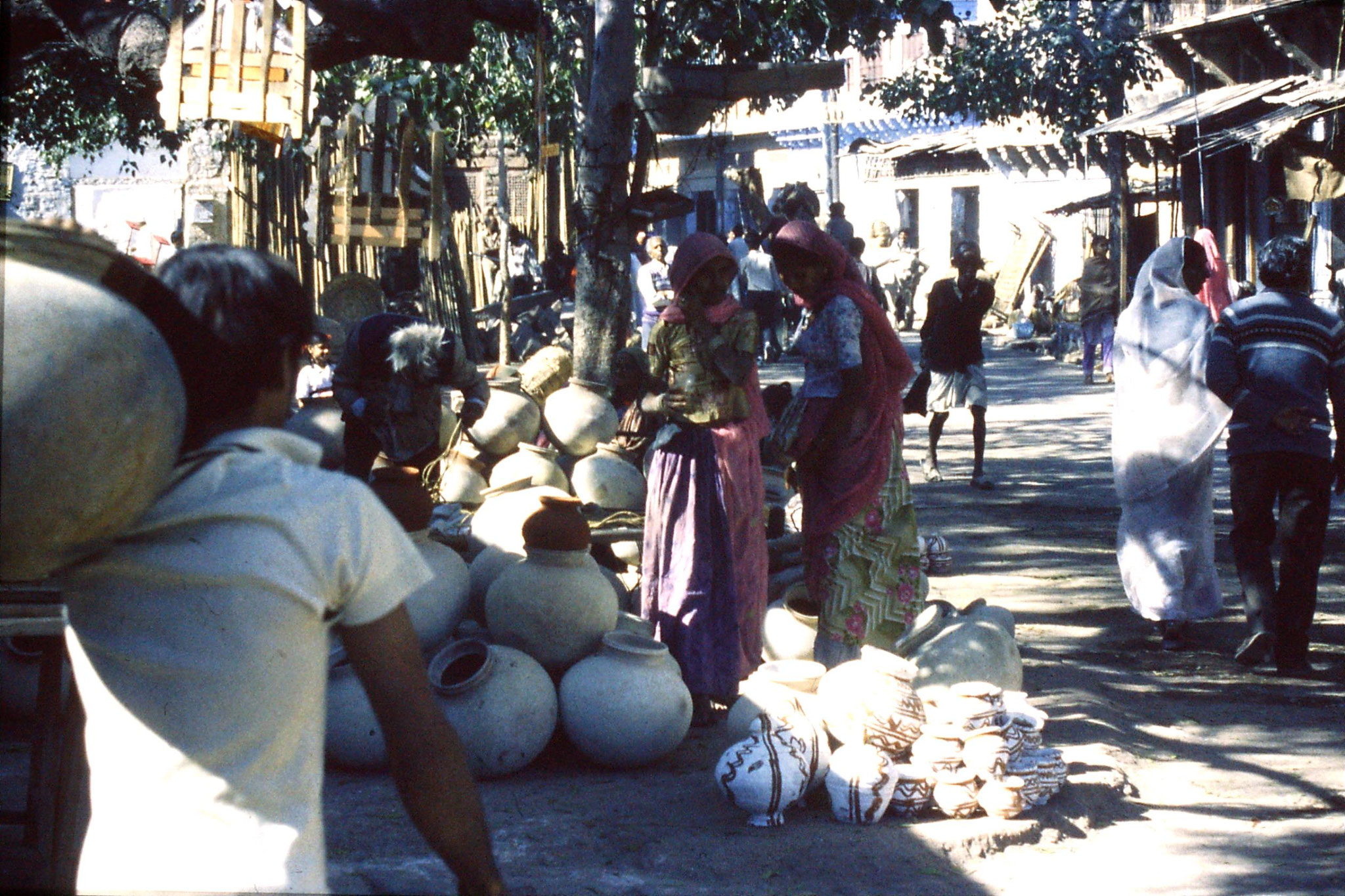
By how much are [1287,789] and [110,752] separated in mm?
4266

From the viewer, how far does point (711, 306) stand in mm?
5527

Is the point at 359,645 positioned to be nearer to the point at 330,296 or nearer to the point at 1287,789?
the point at 1287,789

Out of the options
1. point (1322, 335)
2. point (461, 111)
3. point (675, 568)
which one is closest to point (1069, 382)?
point (461, 111)

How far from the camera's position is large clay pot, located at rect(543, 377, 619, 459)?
28.2 ft

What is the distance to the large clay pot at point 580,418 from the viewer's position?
8.61 meters

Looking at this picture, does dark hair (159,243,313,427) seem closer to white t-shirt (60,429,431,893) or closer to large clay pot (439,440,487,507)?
white t-shirt (60,429,431,893)

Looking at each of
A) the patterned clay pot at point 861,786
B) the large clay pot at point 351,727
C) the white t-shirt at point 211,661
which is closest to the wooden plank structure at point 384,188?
the large clay pot at point 351,727

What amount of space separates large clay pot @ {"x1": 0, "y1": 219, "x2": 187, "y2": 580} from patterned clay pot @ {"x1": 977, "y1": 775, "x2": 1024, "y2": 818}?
3.42 metres

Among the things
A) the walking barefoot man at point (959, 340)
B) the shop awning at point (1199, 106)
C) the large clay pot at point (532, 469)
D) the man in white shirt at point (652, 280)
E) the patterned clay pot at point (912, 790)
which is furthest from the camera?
the shop awning at point (1199, 106)

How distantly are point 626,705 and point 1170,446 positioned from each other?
9.58 feet

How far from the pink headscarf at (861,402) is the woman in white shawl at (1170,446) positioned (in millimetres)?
1988

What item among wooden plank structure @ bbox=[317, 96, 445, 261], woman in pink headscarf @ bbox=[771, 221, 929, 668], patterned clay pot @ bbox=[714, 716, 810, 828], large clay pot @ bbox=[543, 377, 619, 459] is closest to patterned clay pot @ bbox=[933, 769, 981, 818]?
patterned clay pot @ bbox=[714, 716, 810, 828]

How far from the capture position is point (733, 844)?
4359mm

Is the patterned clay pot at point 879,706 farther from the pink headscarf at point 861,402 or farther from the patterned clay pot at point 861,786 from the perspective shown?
the pink headscarf at point 861,402
